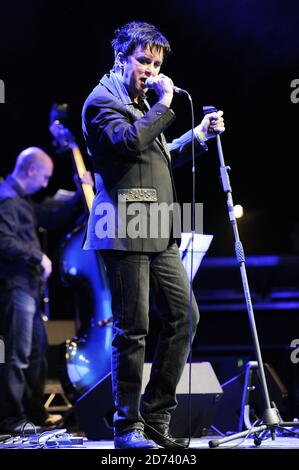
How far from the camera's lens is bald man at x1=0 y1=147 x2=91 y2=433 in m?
4.65

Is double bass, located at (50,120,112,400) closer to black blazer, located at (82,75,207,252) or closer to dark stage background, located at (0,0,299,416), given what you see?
dark stage background, located at (0,0,299,416)

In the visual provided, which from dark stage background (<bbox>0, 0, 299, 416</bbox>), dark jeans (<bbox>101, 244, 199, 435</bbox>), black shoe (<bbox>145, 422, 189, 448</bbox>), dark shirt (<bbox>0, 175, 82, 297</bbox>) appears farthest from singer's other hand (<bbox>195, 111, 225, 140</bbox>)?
dark stage background (<bbox>0, 0, 299, 416</bbox>)

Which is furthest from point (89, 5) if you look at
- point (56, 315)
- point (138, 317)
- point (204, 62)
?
point (138, 317)

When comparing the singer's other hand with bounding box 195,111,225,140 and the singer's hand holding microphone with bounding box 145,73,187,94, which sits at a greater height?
the singer's hand holding microphone with bounding box 145,73,187,94

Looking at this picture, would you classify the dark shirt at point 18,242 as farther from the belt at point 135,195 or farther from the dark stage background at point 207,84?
the belt at point 135,195

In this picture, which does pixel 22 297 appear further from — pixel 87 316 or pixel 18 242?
pixel 87 316

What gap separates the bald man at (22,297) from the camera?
4.65m

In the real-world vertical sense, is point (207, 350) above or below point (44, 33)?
below

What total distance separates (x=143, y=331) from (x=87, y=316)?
1736 mm

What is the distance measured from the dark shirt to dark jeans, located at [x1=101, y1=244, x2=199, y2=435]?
6.12ft

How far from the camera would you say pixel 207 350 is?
18.5ft

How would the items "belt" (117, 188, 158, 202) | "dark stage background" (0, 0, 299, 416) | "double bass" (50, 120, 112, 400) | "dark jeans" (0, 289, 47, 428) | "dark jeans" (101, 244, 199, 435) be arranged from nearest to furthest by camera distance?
"dark jeans" (101, 244, 199, 435) → "belt" (117, 188, 158, 202) → "double bass" (50, 120, 112, 400) → "dark jeans" (0, 289, 47, 428) → "dark stage background" (0, 0, 299, 416)

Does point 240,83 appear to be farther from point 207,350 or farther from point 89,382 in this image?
point 89,382

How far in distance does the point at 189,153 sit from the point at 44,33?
2782 mm
